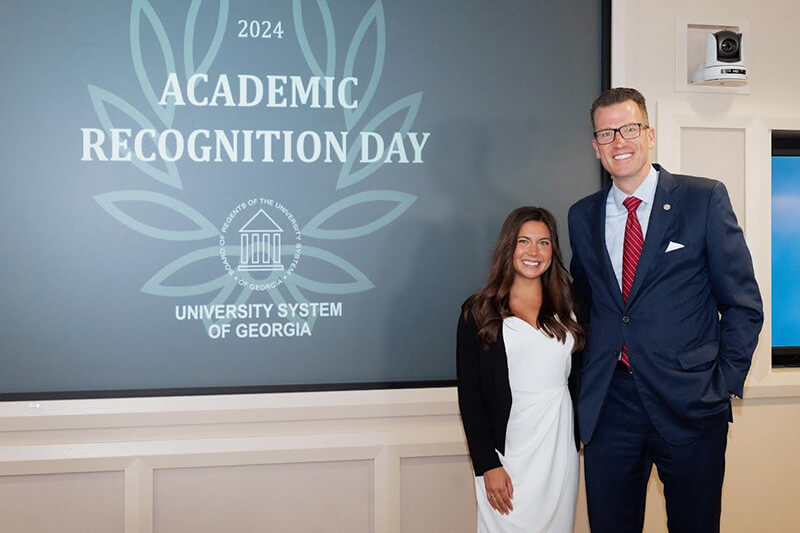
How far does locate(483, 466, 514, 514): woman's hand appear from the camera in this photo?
2096 millimetres

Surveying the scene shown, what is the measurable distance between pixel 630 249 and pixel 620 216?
0.13 m

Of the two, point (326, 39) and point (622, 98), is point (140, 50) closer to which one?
point (326, 39)

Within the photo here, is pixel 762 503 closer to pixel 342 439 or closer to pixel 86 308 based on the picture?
pixel 342 439

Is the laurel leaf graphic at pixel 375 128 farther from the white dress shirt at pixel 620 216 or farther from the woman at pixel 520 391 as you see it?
the white dress shirt at pixel 620 216

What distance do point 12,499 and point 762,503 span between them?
2.89 meters

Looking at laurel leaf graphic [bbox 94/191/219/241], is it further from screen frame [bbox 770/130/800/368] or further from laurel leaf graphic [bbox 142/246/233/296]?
screen frame [bbox 770/130/800/368]

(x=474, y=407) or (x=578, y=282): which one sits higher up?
(x=578, y=282)

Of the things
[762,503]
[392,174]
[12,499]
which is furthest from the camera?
[762,503]

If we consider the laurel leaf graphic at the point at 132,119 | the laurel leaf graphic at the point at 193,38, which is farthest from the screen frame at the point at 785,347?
the laurel leaf graphic at the point at 132,119

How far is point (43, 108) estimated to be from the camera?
2.53 m

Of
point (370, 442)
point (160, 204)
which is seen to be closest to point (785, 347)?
point (370, 442)

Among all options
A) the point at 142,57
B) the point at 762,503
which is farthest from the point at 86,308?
the point at 762,503

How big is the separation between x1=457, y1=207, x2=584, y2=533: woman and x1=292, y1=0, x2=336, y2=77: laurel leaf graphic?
98cm

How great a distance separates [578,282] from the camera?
2328 millimetres
